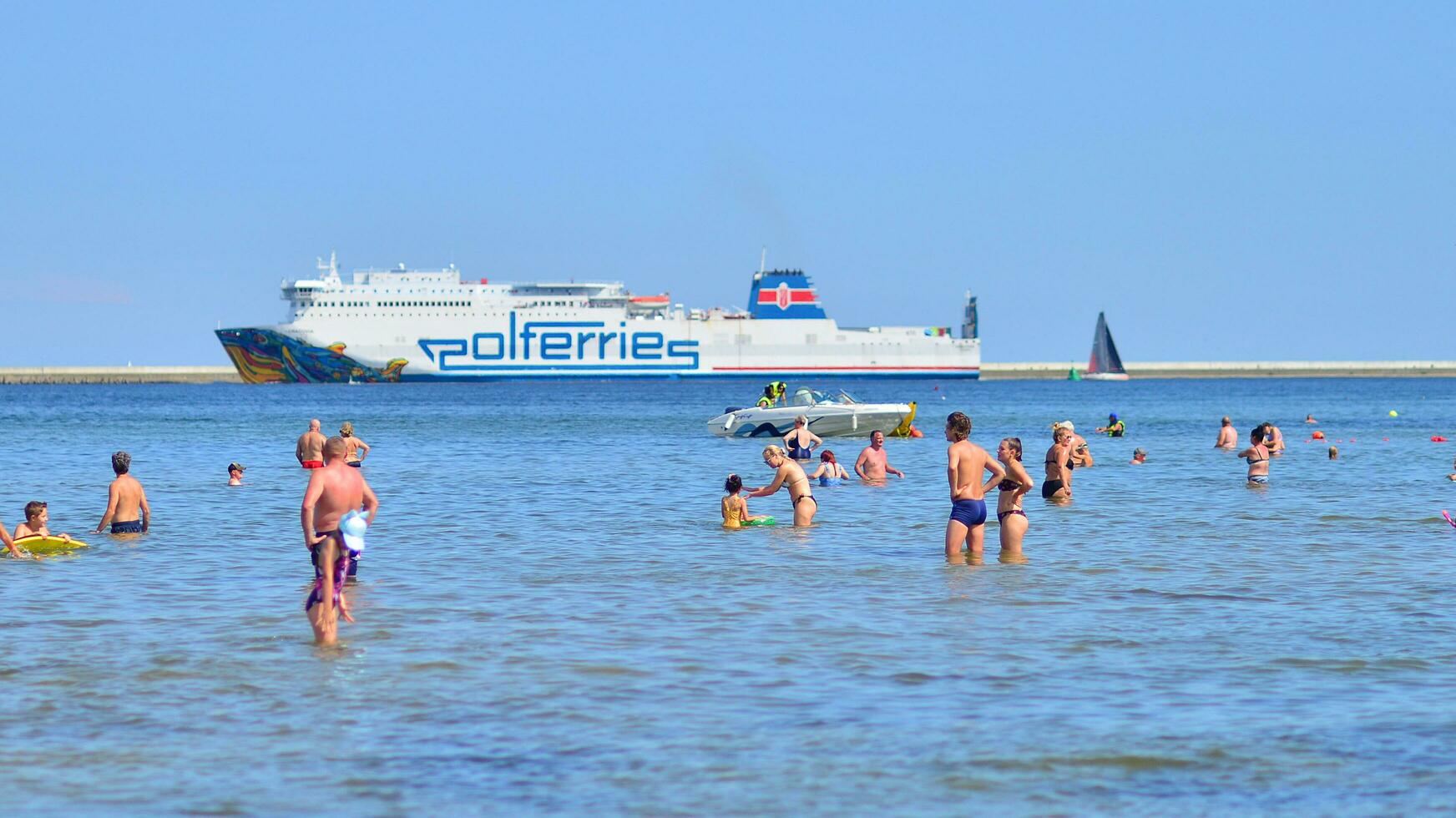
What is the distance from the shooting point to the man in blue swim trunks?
14375 mm

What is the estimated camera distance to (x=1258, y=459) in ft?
82.0

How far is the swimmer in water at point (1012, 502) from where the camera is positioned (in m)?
14.7

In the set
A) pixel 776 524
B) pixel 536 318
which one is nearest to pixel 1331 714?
pixel 776 524

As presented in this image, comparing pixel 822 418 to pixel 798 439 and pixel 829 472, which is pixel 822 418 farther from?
pixel 829 472

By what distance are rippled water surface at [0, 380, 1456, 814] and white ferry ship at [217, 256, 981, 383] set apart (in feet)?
346

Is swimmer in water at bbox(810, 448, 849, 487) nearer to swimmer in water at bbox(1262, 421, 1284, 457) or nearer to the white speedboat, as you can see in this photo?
swimmer in water at bbox(1262, 421, 1284, 457)

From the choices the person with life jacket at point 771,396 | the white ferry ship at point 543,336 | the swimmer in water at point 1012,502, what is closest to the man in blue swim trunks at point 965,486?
the swimmer in water at point 1012,502

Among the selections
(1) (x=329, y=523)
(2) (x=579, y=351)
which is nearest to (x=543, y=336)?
(2) (x=579, y=351)

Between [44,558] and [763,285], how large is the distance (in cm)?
11965

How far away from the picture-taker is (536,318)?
129 meters

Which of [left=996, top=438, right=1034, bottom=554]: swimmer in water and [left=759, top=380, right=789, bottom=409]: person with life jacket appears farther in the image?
[left=759, top=380, right=789, bottom=409]: person with life jacket

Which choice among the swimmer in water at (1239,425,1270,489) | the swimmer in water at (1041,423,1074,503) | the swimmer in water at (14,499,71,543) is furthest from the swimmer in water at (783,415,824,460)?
the swimmer in water at (14,499,71,543)

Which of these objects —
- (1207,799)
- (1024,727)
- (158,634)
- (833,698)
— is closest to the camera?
(1207,799)

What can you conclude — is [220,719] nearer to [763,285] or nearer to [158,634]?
A: [158,634]
